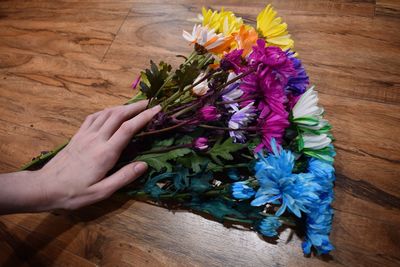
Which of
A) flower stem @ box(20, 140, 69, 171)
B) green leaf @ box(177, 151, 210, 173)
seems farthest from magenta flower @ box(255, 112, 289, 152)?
flower stem @ box(20, 140, 69, 171)

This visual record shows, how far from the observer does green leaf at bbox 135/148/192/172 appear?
601 mm

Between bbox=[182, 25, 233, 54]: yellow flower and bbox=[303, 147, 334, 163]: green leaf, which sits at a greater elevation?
bbox=[182, 25, 233, 54]: yellow flower

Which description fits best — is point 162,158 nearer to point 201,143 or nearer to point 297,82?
point 201,143

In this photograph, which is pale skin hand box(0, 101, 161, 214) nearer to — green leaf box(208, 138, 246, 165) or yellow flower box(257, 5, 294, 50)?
green leaf box(208, 138, 246, 165)

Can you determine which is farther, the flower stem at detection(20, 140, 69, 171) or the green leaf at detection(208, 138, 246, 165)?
the flower stem at detection(20, 140, 69, 171)

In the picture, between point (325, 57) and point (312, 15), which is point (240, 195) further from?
point (312, 15)

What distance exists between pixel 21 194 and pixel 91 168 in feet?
0.42

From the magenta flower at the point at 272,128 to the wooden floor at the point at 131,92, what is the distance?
18cm

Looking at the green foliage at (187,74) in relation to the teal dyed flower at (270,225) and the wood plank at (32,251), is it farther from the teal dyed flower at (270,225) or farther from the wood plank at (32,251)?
the wood plank at (32,251)

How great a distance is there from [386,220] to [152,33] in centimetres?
76

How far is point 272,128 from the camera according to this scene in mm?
551

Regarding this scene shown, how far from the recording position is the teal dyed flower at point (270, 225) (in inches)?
22.5

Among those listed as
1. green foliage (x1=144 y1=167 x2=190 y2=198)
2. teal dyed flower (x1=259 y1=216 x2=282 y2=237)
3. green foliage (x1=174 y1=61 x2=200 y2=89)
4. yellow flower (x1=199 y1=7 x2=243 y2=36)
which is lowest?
teal dyed flower (x1=259 y1=216 x2=282 y2=237)

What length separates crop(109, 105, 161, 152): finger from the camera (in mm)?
614
